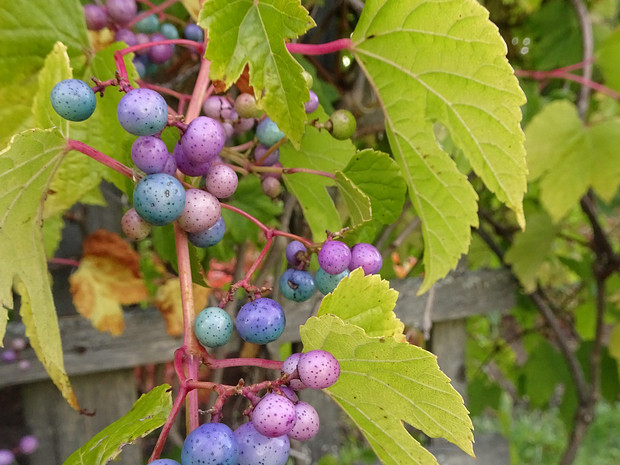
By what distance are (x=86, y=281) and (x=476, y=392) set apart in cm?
140

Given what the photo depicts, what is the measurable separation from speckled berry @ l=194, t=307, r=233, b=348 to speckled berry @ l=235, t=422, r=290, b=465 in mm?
64

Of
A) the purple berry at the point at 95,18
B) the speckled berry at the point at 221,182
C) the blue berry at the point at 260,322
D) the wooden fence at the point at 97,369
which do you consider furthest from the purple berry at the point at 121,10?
the wooden fence at the point at 97,369

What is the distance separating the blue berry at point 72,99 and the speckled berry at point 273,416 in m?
0.24

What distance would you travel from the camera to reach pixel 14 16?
536 mm

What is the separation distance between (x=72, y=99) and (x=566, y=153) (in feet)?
3.15

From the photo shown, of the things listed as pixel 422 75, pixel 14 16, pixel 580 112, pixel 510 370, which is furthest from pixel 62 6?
pixel 510 370

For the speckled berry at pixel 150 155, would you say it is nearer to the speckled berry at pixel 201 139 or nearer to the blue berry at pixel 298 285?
the speckled berry at pixel 201 139

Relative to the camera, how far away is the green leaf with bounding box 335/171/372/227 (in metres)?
0.44

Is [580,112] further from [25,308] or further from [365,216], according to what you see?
[25,308]

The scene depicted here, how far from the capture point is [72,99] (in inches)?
14.5

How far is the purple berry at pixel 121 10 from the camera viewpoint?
0.66 metres

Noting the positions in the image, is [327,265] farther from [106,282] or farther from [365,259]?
[106,282]

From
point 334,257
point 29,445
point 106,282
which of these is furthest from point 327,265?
point 29,445

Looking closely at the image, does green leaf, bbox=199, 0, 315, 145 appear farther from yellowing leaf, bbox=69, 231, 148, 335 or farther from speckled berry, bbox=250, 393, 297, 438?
yellowing leaf, bbox=69, 231, 148, 335
